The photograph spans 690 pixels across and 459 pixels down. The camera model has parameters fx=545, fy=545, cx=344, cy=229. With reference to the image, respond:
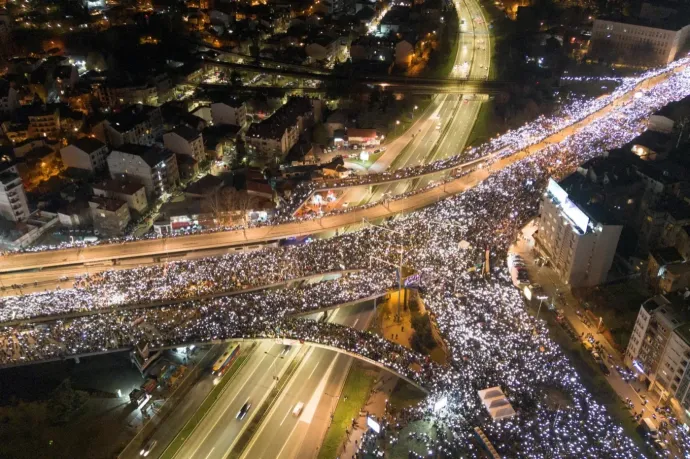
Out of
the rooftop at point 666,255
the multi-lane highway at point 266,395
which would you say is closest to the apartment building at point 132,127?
the multi-lane highway at point 266,395

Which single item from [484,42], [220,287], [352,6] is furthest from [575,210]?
[352,6]

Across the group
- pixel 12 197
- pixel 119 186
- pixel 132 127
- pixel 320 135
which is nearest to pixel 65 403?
pixel 119 186

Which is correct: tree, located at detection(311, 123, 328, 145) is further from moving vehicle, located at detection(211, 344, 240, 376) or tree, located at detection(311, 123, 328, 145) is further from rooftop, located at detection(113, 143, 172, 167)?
moving vehicle, located at detection(211, 344, 240, 376)

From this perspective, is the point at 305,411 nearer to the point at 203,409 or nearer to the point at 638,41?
the point at 203,409

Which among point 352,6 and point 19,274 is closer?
point 19,274

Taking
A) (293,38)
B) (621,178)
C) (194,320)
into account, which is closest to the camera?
(194,320)

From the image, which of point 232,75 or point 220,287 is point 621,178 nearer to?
point 220,287

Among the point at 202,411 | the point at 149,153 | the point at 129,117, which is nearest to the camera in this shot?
the point at 202,411
